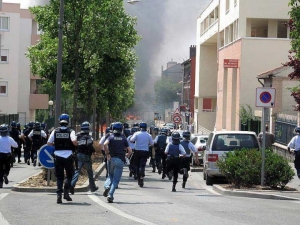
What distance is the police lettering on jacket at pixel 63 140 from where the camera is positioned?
50.0 ft

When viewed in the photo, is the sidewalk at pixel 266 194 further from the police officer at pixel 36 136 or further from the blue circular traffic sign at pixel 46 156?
the police officer at pixel 36 136

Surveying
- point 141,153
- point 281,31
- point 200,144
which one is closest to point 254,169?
point 141,153

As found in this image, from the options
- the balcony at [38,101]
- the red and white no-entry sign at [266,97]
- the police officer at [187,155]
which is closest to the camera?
the red and white no-entry sign at [266,97]

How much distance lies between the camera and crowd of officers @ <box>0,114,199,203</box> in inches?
602

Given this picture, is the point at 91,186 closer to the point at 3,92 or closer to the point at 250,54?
the point at 250,54

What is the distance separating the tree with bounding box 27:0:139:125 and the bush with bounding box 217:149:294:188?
12858 mm

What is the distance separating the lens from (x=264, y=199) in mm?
17734

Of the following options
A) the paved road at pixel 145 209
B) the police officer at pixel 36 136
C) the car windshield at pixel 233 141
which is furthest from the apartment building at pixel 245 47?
the paved road at pixel 145 209

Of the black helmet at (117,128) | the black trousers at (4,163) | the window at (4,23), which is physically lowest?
the black trousers at (4,163)

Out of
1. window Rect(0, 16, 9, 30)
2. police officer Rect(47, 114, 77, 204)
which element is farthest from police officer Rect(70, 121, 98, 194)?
window Rect(0, 16, 9, 30)

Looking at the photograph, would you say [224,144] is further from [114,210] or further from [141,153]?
[114,210]

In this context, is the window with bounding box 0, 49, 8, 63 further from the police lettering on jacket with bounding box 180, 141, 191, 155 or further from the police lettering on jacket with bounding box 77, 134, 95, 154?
the police lettering on jacket with bounding box 77, 134, 95, 154

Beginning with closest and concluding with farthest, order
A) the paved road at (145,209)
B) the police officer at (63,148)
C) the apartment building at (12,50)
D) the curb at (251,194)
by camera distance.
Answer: the paved road at (145,209) < the police officer at (63,148) < the curb at (251,194) < the apartment building at (12,50)

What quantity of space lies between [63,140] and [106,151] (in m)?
1.12
